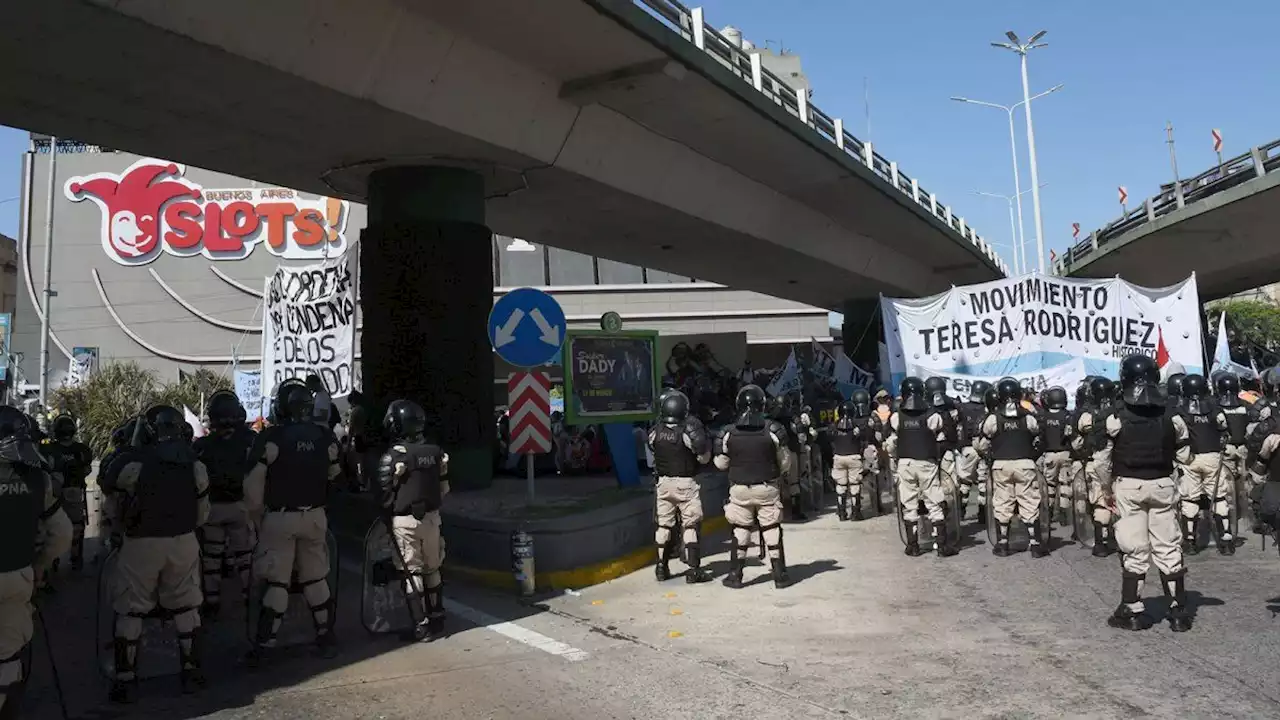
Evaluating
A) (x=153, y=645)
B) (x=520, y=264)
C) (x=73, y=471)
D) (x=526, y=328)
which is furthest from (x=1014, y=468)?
(x=520, y=264)

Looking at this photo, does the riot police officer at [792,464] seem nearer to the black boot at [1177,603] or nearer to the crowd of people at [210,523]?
the black boot at [1177,603]

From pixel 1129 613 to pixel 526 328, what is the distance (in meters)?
6.06

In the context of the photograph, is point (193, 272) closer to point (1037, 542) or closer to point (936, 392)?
point (936, 392)

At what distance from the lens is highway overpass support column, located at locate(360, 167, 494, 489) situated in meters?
12.4

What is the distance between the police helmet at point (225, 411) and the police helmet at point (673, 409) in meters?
4.04

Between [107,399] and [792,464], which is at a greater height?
[107,399]

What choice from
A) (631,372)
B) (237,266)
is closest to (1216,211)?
(631,372)

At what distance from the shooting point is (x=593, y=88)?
12.1 m

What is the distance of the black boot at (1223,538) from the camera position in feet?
32.1

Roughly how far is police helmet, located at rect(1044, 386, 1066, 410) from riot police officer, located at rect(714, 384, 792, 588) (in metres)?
3.96

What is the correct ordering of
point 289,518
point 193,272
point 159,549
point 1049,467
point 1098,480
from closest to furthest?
point 159,549 < point 289,518 < point 1098,480 < point 1049,467 < point 193,272

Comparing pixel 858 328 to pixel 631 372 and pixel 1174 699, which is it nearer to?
pixel 631 372

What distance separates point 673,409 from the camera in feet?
31.2

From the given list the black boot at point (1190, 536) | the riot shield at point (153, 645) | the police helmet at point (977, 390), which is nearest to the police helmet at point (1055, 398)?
the black boot at point (1190, 536)
